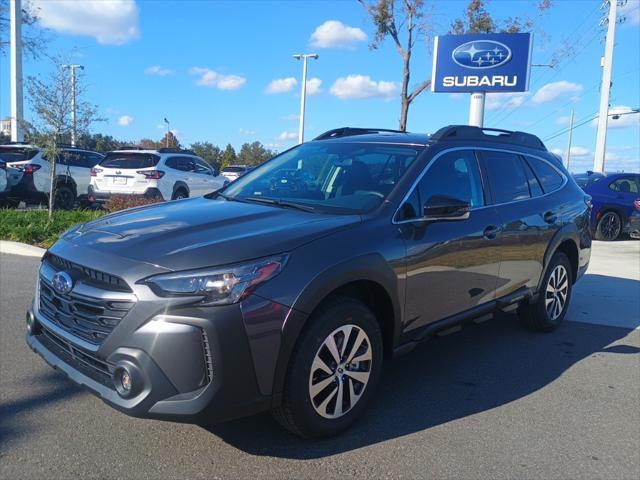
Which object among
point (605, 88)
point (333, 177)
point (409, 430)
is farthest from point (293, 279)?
point (605, 88)

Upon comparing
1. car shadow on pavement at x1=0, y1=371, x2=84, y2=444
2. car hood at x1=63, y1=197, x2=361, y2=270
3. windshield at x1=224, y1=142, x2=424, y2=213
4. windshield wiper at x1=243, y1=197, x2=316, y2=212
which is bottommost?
car shadow on pavement at x1=0, y1=371, x2=84, y2=444

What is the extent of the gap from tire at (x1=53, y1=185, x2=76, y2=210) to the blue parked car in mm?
13312

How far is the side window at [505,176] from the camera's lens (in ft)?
15.0

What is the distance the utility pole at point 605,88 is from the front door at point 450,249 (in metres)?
21.4

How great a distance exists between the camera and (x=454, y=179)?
4.20 metres

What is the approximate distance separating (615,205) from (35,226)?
13.0 meters

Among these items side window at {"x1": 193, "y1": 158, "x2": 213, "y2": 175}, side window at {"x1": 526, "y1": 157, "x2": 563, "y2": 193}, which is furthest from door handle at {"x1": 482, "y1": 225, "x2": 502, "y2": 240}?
side window at {"x1": 193, "y1": 158, "x2": 213, "y2": 175}

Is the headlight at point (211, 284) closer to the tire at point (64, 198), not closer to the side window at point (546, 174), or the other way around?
the side window at point (546, 174)

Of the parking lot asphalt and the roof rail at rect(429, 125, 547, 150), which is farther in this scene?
the roof rail at rect(429, 125, 547, 150)

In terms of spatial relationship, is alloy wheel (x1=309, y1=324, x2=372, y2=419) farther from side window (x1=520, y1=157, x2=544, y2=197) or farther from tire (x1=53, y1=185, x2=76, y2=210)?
tire (x1=53, y1=185, x2=76, y2=210)

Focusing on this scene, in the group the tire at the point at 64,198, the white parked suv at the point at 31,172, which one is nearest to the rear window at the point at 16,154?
the white parked suv at the point at 31,172

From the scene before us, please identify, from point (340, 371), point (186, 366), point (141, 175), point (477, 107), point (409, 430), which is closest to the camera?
point (186, 366)

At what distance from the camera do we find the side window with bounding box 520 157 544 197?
5121 millimetres

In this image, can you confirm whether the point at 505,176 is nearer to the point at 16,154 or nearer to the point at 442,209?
the point at 442,209
